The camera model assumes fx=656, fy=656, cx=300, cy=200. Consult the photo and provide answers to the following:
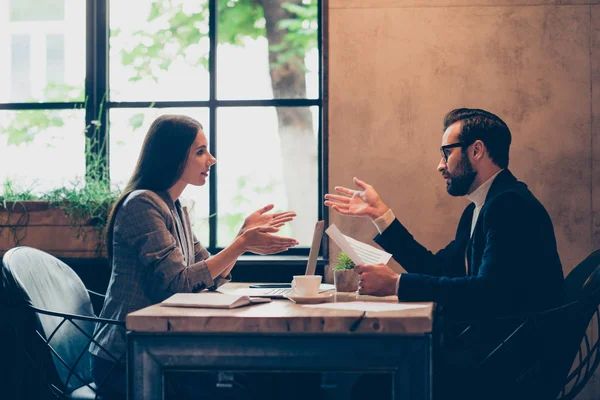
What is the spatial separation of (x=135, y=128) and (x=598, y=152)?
222 cm

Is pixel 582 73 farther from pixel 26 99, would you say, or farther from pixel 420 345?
pixel 26 99

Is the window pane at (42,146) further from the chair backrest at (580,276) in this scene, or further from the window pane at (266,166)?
the chair backrest at (580,276)

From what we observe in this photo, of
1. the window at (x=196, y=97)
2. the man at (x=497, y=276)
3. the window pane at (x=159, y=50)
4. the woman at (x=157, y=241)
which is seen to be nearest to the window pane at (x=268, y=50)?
the window at (x=196, y=97)

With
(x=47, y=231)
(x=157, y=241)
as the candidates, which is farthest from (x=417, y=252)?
(x=47, y=231)

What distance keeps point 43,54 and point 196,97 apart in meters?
0.87

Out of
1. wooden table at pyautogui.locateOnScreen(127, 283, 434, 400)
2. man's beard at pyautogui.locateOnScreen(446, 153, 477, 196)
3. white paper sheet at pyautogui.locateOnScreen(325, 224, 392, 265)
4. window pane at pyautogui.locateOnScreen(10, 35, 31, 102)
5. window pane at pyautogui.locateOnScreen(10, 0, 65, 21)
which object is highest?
window pane at pyautogui.locateOnScreen(10, 0, 65, 21)

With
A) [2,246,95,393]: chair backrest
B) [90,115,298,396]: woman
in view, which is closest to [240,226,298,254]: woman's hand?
[90,115,298,396]: woman

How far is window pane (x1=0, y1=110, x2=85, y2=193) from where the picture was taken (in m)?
3.33

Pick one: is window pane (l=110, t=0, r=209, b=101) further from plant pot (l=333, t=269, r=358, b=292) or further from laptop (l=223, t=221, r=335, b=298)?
plant pot (l=333, t=269, r=358, b=292)

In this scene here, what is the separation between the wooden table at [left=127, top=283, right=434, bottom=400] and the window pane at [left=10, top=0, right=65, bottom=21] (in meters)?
2.45

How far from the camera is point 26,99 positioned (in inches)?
135

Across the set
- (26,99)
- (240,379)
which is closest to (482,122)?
(240,379)

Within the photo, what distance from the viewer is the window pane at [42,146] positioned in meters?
3.33

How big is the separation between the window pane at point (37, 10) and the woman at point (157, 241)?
1.40m
